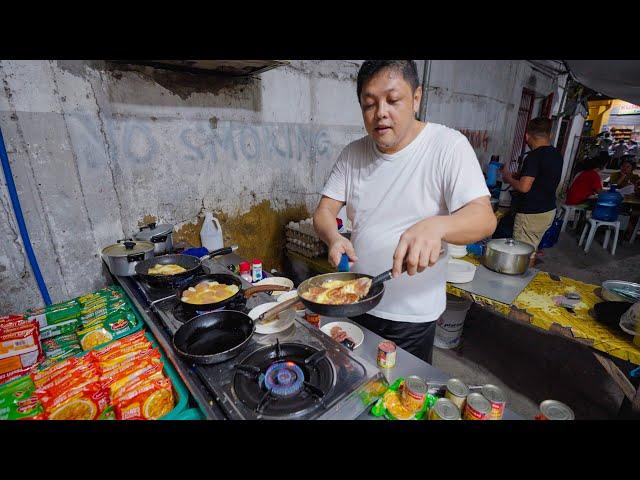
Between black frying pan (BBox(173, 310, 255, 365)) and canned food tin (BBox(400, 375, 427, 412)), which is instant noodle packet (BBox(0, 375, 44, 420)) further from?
canned food tin (BBox(400, 375, 427, 412))

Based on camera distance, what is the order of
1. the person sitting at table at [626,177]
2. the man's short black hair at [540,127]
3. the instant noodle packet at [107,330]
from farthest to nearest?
the person sitting at table at [626,177] < the man's short black hair at [540,127] < the instant noodle packet at [107,330]

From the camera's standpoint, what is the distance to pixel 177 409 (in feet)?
3.95

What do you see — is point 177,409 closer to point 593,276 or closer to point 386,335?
point 386,335

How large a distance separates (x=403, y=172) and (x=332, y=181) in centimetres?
55

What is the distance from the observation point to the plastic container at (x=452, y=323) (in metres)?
3.44

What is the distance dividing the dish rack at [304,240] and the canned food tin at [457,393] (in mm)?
2377

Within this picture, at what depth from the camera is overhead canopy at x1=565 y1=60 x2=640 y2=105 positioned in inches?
74.1

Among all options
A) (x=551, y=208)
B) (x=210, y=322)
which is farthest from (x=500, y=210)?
(x=210, y=322)

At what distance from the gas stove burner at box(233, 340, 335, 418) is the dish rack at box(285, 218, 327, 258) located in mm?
2181

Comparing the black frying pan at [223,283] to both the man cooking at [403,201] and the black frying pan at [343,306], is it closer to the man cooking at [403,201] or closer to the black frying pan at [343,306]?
the black frying pan at [343,306]

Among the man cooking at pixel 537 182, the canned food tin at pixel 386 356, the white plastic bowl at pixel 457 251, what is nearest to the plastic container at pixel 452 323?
the white plastic bowl at pixel 457 251

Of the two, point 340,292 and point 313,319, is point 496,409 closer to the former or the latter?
point 340,292

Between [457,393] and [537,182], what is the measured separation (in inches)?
183

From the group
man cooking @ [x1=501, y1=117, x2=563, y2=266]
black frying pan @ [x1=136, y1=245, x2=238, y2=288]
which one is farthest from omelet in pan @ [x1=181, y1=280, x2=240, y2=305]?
man cooking @ [x1=501, y1=117, x2=563, y2=266]
